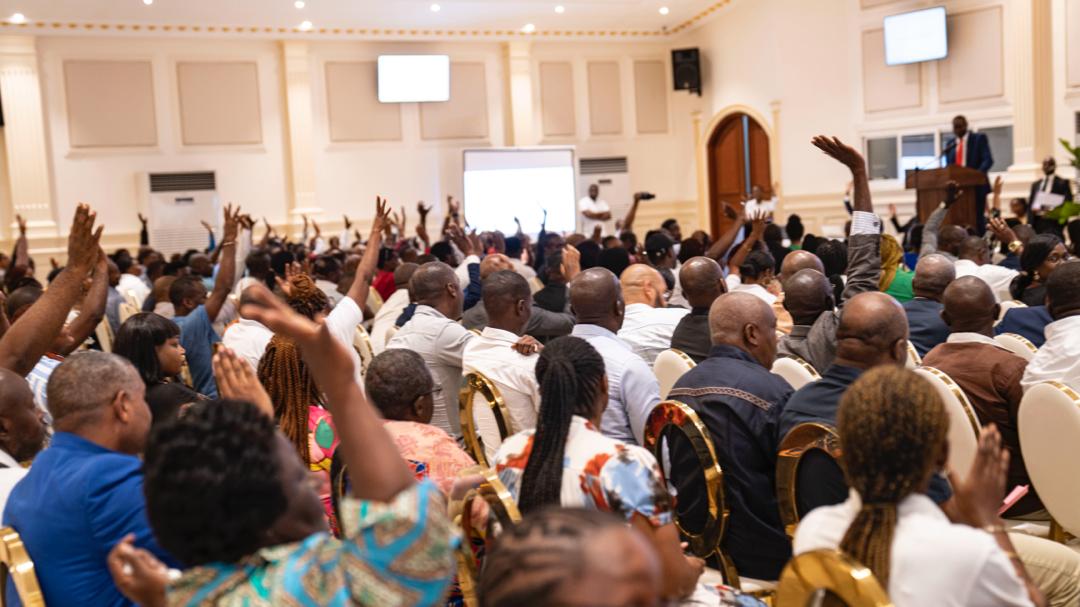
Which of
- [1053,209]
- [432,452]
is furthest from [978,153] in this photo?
[432,452]

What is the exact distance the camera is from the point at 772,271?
19.0 feet

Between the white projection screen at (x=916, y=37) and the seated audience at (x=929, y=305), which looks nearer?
the seated audience at (x=929, y=305)

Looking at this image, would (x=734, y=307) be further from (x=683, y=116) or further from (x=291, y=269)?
(x=683, y=116)

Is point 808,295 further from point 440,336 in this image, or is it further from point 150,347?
point 150,347

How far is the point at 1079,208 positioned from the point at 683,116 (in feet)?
26.7

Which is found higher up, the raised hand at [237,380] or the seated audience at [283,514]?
the raised hand at [237,380]

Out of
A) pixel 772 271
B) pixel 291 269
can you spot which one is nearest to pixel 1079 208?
pixel 772 271

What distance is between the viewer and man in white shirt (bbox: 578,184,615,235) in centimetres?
1617

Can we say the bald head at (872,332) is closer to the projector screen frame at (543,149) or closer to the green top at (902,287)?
the green top at (902,287)

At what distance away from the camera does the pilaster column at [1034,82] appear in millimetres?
11570

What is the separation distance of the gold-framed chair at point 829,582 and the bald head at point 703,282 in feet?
9.16

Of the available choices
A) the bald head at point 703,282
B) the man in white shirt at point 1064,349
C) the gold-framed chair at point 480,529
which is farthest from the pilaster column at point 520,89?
the gold-framed chair at point 480,529

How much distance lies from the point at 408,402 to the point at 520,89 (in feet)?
46.0

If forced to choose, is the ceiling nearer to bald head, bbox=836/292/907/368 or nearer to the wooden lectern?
the wooden lectern
